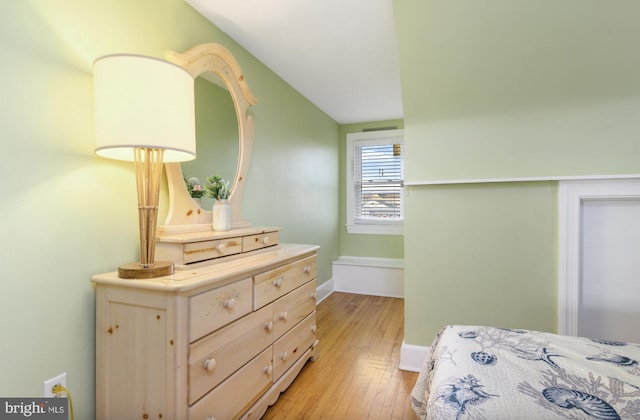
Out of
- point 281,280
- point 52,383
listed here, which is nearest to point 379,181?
point 281,280

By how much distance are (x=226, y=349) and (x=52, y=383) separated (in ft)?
2.07

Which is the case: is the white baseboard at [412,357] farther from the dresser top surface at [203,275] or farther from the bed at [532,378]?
the dresser top surface at [203,275]

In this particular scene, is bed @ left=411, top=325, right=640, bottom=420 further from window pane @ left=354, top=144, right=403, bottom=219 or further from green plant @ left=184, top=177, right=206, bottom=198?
window pane @ left=354, top=144, right=403, bottom=219

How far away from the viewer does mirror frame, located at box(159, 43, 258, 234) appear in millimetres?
1599

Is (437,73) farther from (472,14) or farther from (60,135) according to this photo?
(60,135)

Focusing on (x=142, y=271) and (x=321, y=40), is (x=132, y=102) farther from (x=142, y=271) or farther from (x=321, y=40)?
(x=321, y=40)

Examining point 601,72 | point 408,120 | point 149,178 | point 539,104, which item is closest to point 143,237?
point 149,178

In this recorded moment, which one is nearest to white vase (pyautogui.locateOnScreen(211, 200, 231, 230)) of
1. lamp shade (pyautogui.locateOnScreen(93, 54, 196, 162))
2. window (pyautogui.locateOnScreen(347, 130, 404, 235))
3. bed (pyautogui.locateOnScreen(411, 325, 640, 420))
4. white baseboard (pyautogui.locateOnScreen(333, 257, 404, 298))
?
lamp shade (pyautogui.locateOnScreen(93, 54, 196, 162))

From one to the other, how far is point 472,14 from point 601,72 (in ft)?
2.61

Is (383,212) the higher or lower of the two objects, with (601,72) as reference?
lower

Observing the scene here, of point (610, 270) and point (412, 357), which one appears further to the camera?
point (412, 357)

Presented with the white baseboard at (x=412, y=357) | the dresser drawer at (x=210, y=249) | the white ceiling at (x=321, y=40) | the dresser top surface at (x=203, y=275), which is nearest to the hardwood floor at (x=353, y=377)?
the white baseboard at (x=412, y=357)

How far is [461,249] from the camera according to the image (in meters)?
2.10

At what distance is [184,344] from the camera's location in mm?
1141
